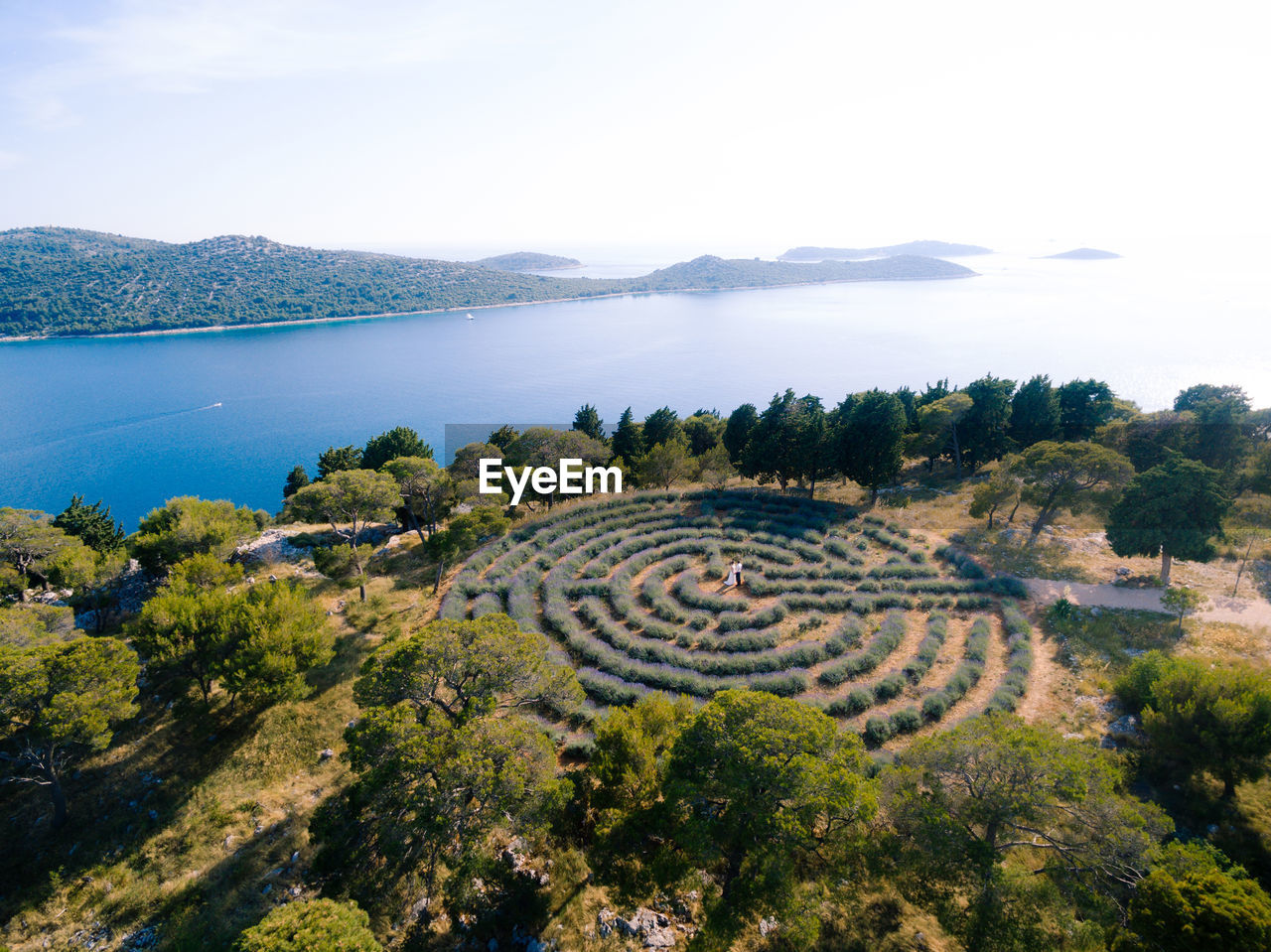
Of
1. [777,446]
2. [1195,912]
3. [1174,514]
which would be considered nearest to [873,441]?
[777,446]

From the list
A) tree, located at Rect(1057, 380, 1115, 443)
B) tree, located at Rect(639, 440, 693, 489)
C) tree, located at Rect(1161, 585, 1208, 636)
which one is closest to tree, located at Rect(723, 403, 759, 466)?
tree, located at Rect(639, 440, 693, 489)

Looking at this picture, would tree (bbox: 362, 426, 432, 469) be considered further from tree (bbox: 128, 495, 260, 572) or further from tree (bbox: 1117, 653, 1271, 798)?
tree (bbox: 1117, 653, 1271, 798)

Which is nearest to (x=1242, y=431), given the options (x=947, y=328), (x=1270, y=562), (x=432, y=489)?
(x=1270, y=562)

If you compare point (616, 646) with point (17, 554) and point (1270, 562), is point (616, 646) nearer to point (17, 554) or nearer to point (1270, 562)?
point (17, 554)

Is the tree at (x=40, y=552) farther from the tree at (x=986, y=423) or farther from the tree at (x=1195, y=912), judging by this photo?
the tree at (x=986, y=423)

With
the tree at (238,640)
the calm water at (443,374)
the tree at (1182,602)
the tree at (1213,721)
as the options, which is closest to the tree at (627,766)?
the tree at (238,640)

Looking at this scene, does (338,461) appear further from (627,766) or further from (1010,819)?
(1010,819)
